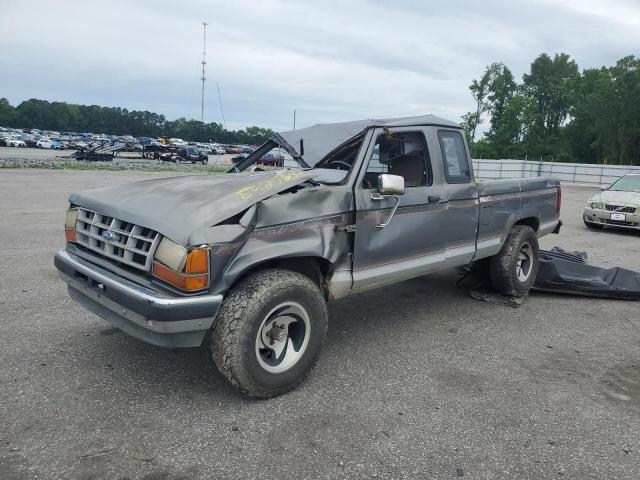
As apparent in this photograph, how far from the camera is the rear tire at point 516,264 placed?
18.8 ft

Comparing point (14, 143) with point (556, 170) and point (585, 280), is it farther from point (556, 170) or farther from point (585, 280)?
point (585, 280)

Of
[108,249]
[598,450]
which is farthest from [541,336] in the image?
[108,249]

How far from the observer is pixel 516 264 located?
19.1ft

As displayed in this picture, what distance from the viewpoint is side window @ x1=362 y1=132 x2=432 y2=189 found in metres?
4.69

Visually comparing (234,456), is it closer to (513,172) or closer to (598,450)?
(598,450)

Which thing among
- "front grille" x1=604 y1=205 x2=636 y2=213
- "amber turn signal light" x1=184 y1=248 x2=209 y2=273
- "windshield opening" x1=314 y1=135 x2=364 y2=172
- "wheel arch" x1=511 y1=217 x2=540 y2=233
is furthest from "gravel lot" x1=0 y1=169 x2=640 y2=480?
"front grille" x1=604 y1=205 x2=636 y2=213

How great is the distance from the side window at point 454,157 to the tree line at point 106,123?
128 metres

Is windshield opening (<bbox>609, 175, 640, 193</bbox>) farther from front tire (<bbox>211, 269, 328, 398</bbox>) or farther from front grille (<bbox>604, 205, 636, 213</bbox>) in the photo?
front tire (<bbox>211, 269, 328, 398</bbox>)

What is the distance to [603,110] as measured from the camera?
57.3m

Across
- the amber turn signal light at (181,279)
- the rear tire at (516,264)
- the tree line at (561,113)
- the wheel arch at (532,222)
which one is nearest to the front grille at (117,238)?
the amber turn signal light at (181,279)

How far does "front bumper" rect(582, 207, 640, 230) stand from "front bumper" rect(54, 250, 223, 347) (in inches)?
438

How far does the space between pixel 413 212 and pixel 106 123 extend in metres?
154

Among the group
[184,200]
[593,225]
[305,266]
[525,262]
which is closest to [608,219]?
[593,225]

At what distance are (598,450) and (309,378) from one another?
6.23 ft
